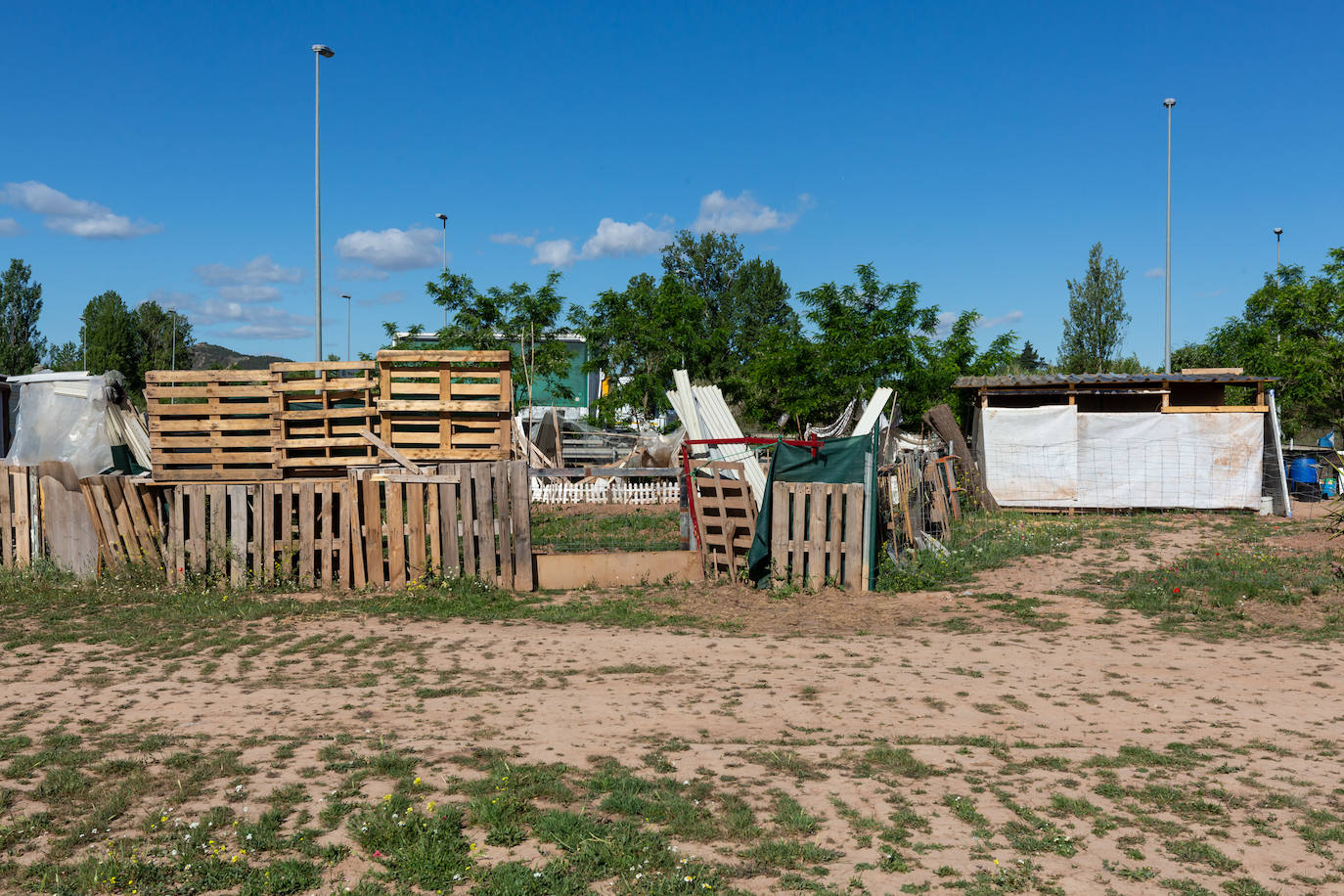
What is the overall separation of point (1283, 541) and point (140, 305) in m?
56.7

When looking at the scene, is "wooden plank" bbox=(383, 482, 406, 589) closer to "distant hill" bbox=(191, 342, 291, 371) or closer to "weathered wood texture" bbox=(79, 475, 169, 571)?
"weathered wood texture" bbox=(79, 475, 169, 571)

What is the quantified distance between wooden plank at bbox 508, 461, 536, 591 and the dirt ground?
5.43 feet

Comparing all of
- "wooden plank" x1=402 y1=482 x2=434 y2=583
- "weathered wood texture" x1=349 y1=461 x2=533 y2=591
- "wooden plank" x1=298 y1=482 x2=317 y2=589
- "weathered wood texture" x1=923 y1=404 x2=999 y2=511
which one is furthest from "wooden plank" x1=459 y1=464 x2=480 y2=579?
"weathered wood texture" x1=923 y1=404 x2=999 y2=511

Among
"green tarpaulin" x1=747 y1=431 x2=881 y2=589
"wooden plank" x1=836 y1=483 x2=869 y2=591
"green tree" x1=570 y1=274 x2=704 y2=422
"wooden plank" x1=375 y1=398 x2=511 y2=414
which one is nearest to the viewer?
"wooden plank" x1=836 y1=483 x2=869 y2=591

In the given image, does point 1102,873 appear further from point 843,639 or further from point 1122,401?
point 1122,401

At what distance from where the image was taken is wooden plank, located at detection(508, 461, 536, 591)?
11000 mm

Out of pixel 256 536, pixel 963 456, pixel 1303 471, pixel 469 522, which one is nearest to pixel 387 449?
pixel 469 522

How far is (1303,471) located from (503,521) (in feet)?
63.7

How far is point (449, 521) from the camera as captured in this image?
11.0m

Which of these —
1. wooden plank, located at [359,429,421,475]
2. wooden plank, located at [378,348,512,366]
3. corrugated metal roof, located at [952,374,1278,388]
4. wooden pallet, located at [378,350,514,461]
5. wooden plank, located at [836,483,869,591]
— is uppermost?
corrugated metal roof, located at [952,374,1278,388]

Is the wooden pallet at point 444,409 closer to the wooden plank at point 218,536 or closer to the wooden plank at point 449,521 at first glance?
the wooden plank at point 449,521

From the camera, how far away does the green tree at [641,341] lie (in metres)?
31.2

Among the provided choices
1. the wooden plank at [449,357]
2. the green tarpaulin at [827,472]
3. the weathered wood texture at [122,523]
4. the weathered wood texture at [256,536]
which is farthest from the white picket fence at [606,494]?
the weathered wood texture at [122,523]

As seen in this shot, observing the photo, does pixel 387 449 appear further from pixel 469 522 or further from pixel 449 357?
pixel 469 522
